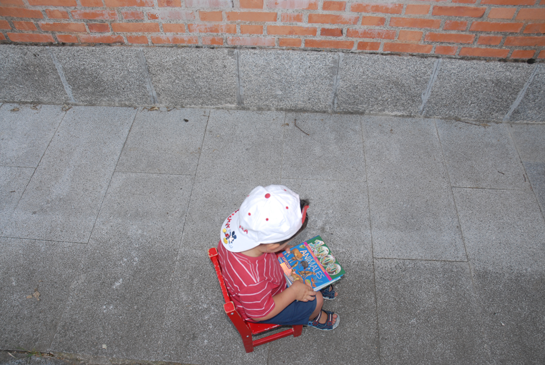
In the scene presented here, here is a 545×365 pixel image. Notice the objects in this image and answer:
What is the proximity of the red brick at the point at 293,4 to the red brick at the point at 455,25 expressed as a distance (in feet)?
4.14

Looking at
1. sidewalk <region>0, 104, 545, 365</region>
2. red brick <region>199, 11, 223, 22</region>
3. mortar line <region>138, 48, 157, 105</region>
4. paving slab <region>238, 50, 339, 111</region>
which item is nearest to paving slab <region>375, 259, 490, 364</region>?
sidewalk <region>0, 104, 545, 365</region>

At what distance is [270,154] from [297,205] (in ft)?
5.69

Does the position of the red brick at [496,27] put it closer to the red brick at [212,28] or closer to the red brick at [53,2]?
the red brick at [212,28]

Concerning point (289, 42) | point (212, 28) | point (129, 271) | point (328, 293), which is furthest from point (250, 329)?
point (212, 28)

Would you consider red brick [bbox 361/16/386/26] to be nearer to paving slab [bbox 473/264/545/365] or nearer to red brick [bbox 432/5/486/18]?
red brick [bbox 432/5/486/18]

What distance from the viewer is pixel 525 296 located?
2.59 meters

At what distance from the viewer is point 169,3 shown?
3.23 m

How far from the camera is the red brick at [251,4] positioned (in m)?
3.17

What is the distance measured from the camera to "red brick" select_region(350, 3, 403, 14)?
3.14 m

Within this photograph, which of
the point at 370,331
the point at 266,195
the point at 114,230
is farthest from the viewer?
the point at 114,230

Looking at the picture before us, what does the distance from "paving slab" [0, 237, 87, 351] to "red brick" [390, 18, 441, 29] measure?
3.49 metres

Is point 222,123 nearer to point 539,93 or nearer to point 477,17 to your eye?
point 477,17

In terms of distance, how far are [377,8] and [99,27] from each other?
274cm

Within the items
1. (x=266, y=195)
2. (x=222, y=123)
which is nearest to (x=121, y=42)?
(x=222, y=123)
